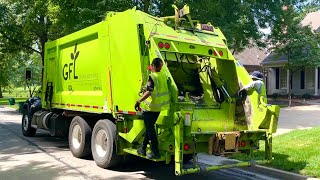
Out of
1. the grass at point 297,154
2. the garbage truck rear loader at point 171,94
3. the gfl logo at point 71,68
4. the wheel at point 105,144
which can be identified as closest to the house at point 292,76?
the grass at point 297,154

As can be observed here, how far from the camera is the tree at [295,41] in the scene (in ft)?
86.5

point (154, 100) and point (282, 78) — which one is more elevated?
point (282, 78)

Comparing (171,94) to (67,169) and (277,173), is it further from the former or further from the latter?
(67,169)

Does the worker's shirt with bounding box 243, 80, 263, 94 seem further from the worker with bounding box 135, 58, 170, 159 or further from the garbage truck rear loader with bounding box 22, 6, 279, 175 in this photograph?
the worker with bounding box 135, 58, 170, 159

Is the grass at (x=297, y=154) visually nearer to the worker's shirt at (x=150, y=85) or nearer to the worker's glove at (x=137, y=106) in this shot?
the worker's glove at (x=137, y=106)

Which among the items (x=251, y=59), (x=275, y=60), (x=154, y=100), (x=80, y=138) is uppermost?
(x=251, y=59)

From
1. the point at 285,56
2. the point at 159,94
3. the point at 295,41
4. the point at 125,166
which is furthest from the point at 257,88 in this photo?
the point at 285,56

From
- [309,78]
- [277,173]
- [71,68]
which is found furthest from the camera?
[309,78]

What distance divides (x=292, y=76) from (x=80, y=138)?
27.6 meters

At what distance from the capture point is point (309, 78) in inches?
1275

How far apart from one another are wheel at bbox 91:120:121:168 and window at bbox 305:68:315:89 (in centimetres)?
2726

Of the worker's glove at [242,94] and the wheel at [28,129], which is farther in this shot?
the wheel at [28,129]

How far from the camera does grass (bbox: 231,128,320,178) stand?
7.30 m

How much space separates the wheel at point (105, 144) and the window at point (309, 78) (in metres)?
27.3
